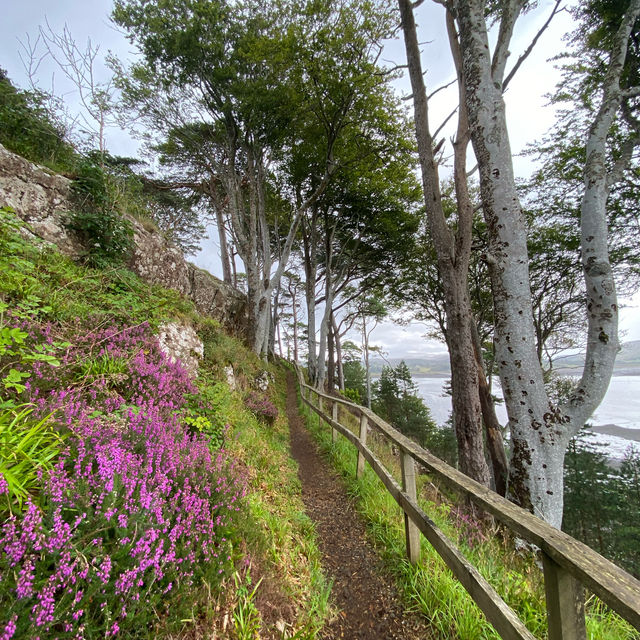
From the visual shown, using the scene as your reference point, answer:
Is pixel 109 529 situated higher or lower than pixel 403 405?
higher

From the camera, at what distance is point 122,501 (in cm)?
165

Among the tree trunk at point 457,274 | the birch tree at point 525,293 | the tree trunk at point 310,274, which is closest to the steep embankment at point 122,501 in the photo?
the birch tree at point 525,293

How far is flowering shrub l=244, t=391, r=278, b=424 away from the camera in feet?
21.7

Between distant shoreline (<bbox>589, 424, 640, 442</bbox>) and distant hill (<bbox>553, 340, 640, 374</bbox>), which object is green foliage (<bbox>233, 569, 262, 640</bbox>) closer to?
distant hill (<bbox>553, 340, 640, 374</bbox>)

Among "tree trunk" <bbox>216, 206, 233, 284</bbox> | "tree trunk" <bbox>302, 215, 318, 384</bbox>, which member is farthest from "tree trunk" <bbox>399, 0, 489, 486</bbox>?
"tree trunk" <bbox>216, 206, 233, 284</bbox>

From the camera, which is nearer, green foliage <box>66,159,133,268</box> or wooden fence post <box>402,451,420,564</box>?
wooden fence post <box>402,451,420,564</box>

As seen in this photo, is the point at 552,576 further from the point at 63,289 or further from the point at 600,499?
the point at 600,499

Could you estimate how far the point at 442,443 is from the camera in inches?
1225

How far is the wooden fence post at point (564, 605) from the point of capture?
1.16 m

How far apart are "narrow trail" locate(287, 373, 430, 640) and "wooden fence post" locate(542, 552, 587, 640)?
1.39m

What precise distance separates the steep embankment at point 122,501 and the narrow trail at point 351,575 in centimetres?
22

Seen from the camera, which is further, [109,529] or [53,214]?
[53,214]

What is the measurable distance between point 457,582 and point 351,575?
1.03 metres

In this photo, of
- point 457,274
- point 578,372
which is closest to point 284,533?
point 457,274
